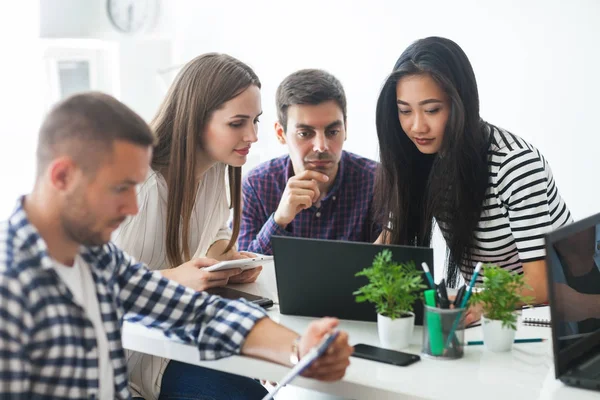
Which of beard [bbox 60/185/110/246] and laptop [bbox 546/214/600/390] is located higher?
beard [bbox 60/185/110/246]

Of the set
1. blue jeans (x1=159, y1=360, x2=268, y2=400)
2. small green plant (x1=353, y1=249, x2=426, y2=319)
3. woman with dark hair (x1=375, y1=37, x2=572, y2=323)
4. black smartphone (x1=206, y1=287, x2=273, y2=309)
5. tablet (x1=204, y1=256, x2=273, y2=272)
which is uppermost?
woman with dark hair (x1=375, y1=37, x2=572, y2=323)

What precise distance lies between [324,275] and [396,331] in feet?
0.69

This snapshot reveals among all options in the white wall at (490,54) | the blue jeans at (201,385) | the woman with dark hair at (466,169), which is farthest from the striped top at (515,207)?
the white wall at (490,54)

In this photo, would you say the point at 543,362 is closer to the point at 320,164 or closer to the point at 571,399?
the point at 571,399

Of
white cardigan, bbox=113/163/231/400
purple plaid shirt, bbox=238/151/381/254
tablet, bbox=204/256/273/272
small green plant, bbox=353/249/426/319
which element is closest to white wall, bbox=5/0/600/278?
purple plaid shirt, bbox=238/151/381/254

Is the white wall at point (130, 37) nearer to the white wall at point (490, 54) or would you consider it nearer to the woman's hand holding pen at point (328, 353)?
the white wall at point (490, 54)

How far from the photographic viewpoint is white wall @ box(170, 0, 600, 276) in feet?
10.8

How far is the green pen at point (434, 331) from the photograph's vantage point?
1.32 meters

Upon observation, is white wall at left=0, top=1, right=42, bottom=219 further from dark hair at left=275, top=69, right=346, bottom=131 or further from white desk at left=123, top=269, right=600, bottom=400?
white desk at left=123, top=269, right=600, bottom=400

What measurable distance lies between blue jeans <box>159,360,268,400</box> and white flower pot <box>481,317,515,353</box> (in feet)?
1.91

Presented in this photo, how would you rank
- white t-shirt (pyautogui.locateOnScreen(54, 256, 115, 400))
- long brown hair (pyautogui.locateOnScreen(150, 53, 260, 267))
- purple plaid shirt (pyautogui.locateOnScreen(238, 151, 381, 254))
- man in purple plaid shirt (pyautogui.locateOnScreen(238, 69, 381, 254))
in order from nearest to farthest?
1. white t-shirt (pyautogui.locateOnScreen(54, 256, 115, 400))
2. long brown hair (pyautogui.locateOnScreen(150, 53, 260, 267))
3. man in purple plaid shirt (pyautogui.locateOnScreen(238, 69, 381, 254))
4. purple plaid shirt (pyautogui.locateOnScreen(238, 151, 381, 254))

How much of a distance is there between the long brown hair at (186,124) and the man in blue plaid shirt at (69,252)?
69 centimetres

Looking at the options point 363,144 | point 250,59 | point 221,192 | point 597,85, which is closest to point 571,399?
point 221,192

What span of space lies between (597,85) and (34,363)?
289 centimetres
